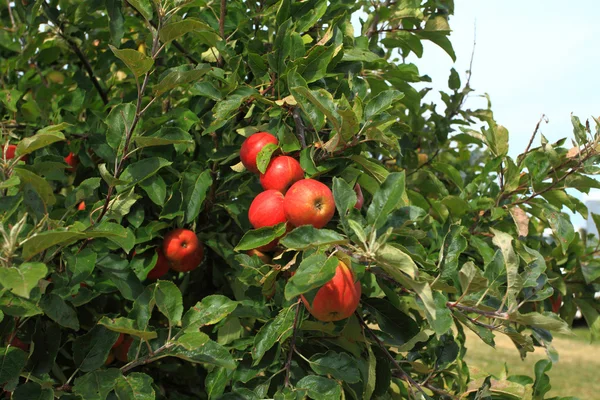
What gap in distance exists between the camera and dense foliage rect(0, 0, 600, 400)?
1327mm

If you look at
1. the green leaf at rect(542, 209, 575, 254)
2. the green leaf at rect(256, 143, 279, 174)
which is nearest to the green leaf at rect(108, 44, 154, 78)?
the green leaf at rect(256, 143, 279, 174)

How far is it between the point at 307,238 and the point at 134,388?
1.65ft

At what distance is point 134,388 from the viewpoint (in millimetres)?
1309

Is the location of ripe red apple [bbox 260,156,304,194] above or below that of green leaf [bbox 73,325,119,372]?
above

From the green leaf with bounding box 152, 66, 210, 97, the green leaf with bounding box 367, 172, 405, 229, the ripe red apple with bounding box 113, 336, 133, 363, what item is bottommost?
the ripe red apple with bounding box 113, 336, 133, 363

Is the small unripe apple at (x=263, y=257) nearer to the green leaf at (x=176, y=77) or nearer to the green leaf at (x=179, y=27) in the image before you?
the green leaf at (x=176, y=77)

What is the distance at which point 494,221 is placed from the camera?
2180 mm

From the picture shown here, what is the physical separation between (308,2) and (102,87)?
1.06 meters

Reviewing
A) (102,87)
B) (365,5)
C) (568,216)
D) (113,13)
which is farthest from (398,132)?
(102,87)

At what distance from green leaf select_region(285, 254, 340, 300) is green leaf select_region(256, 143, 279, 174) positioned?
367 mm

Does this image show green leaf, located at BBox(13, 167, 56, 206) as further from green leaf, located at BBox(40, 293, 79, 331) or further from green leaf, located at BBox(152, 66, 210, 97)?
green leaf, located at BBox(152, 66, 210, 97)

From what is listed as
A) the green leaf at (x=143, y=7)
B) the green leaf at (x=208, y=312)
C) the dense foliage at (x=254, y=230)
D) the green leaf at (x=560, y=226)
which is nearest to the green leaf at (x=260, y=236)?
the dense foliage at (x=254, y=230)

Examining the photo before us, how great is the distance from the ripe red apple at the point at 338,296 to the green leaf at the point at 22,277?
55 cm

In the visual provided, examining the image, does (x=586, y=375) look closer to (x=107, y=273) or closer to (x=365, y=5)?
(x=365, y=5)
